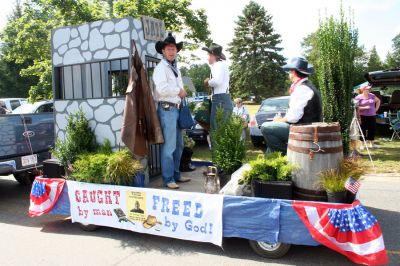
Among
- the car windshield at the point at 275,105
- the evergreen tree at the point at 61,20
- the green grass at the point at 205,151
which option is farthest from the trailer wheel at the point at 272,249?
the evergreen tree at the point at 61,20

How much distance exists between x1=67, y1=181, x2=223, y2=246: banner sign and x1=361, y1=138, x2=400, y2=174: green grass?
4.03 meters

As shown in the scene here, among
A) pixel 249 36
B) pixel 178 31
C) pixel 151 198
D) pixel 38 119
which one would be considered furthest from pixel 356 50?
pixel 249 36

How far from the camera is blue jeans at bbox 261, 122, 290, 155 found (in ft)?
14.8

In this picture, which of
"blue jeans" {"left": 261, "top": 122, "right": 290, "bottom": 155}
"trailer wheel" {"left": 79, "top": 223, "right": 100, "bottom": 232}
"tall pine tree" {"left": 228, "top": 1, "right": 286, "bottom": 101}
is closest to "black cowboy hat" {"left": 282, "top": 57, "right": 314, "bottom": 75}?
"blue jeans" {"left": 261, "top": 122, "right": 290, "bottom": 155}

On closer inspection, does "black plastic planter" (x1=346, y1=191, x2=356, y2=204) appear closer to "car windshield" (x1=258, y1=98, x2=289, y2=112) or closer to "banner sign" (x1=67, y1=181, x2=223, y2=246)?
"banner sign" (x1=67, y1=181, x2=223, y2=246)

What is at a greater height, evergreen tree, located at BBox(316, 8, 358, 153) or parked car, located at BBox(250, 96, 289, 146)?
evergreen tree, located at BBox(316, 8, 358, 153)

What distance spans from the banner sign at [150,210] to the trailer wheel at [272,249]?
42cm

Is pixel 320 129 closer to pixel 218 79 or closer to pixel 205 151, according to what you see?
pixel 218 79

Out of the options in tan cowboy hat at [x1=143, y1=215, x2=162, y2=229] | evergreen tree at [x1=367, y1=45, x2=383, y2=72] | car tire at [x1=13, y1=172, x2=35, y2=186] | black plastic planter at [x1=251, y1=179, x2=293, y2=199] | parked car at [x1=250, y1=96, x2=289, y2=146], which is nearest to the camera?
black plastic planter at [x1=251, y1=179, x2=293, y2=199]

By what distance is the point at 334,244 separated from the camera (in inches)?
126

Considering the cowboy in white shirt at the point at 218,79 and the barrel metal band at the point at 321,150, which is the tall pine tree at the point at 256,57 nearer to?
the cowboy in white shirt at the point at 218,79

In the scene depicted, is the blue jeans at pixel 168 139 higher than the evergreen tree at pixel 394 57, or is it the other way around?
the evergreen tree at pixel 394 57

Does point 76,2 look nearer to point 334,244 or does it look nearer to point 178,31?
point 178,31

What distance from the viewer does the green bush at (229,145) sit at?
445cm
